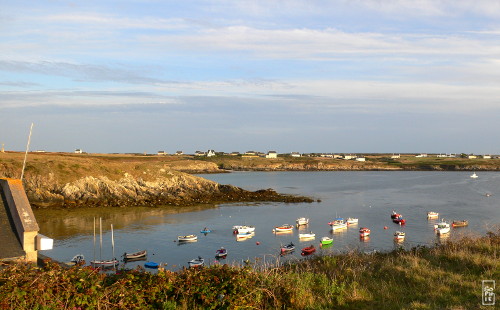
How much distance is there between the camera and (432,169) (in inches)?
7485

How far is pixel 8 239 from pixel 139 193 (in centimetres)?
5914

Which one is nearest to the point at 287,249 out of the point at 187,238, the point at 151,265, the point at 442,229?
the point at 187,238

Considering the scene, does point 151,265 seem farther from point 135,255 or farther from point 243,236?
point 243,236

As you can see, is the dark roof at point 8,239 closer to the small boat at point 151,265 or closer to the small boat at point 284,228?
the small boat at point 151,265

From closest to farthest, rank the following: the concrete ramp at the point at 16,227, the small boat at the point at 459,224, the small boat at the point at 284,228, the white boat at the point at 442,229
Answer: the concrete ramp at the point at 16,227 < the white boat at the point at 442,229 < the small boat at the point at 284,228 < the small boat at the point at 459,224

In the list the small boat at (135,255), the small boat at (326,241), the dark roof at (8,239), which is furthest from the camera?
the small boat at (326,241)

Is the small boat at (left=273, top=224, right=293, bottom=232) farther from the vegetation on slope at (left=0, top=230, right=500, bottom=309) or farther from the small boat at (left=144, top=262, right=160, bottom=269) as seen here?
the vegetation on slope at (left=0, top=230, right=500, bottom=309)

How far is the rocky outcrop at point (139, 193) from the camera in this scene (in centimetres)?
6125

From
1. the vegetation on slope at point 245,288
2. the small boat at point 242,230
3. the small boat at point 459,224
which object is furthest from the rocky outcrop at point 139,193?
the vegetation on slope at point 245,288

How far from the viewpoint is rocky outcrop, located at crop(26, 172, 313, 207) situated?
201 feet

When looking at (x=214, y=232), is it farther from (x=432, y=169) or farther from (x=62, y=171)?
(x=432, y=169)

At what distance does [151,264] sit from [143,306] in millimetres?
24882

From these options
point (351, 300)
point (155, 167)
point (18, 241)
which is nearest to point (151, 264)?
point (18, 241)

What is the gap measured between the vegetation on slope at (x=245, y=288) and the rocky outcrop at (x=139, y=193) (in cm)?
5569
